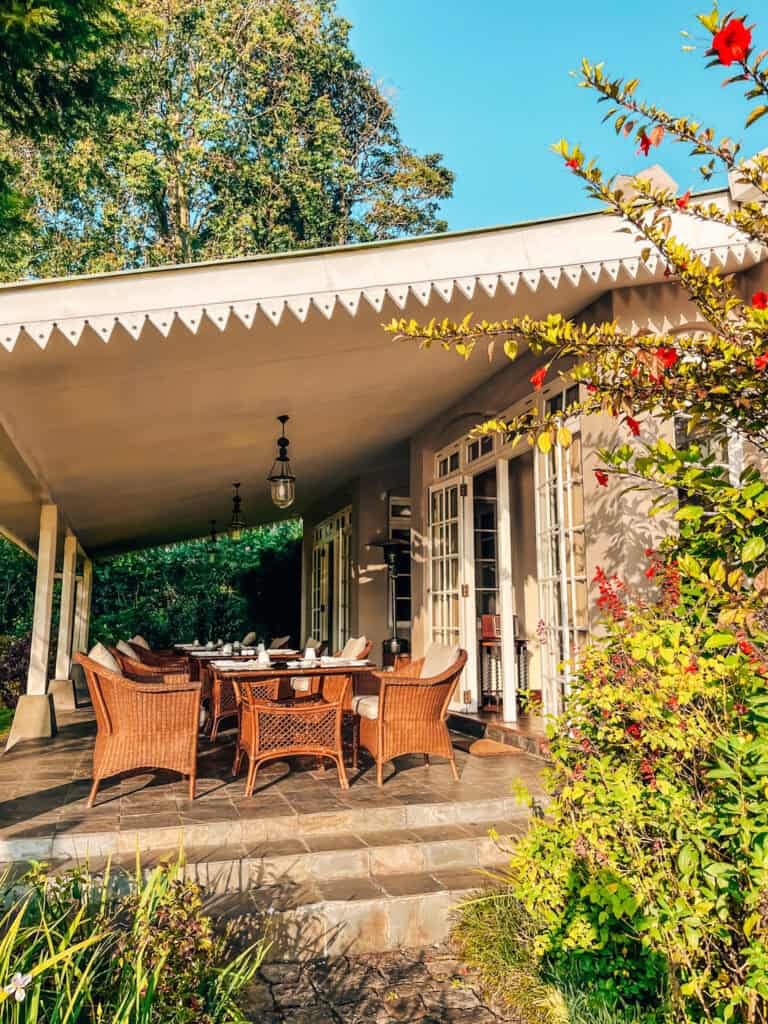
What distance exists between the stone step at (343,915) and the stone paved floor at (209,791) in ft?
2.24

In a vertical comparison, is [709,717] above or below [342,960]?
above

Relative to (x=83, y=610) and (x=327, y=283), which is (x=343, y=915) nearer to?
(x=327, y=283)

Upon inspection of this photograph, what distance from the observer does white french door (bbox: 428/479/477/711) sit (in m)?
7.01

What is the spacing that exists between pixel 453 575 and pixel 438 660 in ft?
7.37

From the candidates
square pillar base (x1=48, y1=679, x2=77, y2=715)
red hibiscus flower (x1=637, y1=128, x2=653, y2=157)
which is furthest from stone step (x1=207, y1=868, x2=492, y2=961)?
square pillar base (x1=48, y1=679, x2=77, y2=715)

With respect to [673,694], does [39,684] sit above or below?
below

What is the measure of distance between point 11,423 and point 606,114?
4.43 m

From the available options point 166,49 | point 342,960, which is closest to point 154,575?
point 166,49

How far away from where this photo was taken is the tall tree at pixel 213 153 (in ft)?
55.4

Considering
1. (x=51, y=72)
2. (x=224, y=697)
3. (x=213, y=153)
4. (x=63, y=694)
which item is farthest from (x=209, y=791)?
(x=213, y=153)

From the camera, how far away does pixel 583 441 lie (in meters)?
4.84

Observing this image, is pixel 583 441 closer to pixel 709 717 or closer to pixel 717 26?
pixel 709 717

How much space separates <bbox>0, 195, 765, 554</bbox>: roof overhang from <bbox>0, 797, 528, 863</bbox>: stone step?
230 cm

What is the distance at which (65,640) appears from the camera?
9836mm
